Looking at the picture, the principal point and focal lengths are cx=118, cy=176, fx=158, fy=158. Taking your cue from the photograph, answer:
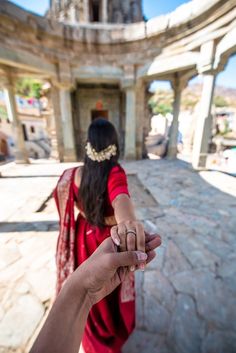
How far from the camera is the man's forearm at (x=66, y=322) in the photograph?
51 centimetres

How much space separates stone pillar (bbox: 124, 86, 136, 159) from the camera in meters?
7.27

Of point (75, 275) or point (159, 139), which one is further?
point (159, 139)

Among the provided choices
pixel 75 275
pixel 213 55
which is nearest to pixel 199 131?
pixel 213 55

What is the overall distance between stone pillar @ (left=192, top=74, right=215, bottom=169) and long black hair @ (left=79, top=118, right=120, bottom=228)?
18.0ft

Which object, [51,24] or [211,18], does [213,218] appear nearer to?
[211,18]

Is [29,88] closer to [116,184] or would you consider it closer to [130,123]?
[130,123]

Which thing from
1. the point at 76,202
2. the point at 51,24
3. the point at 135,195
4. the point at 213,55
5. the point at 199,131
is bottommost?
the point at 135,195

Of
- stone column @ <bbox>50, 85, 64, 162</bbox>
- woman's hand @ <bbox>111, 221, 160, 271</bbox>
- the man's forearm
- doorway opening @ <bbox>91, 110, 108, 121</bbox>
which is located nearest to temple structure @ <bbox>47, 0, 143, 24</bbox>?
doorway opening @ <bbox>91, 110, 108, 121</bbox>

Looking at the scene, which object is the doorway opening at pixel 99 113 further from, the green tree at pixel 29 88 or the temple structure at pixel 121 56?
the green tree at pixel 29 88

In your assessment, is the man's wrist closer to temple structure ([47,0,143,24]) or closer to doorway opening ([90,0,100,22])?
temple structure ([47,0,143,24])

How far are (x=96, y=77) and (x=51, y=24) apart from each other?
87.2 inches

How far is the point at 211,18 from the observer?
4.61m

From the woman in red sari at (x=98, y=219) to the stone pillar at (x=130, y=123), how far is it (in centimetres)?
656

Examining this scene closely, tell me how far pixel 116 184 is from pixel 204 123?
5702 mm
